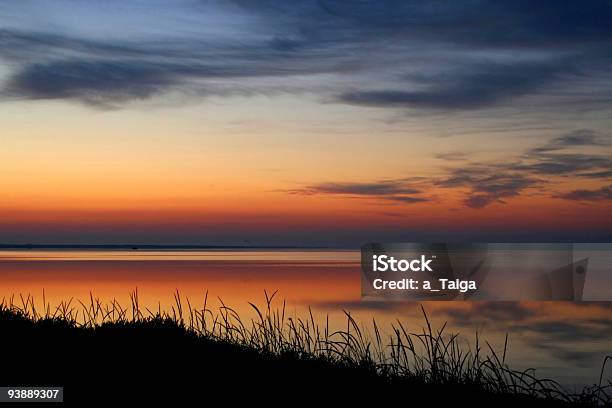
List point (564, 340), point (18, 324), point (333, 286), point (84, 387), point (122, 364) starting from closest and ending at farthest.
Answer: point (84, 387), point (122, 364), point (18, 324), point (564, 340), point (333, 286)

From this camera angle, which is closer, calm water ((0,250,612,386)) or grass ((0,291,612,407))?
grass ((0,291,612,407))

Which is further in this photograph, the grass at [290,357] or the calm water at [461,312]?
the calm water at [461,312]

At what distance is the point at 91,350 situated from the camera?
999 cm

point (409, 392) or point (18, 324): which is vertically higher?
point (18, 324)

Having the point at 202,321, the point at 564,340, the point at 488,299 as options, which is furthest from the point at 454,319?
the point at 202,321

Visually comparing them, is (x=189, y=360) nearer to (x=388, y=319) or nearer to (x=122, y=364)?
(x=122, y=364)

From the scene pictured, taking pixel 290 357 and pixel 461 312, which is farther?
pixel 461 312

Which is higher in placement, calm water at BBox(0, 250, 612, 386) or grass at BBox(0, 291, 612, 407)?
calm water at BBox(0, 250, 612, 386)

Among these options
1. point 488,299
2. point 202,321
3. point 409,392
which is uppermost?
point 488,299

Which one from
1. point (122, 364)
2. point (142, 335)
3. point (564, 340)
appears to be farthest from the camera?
point (564, 340)

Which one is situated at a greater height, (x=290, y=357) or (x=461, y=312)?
(x=461, y=312)

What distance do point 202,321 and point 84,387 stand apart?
14.7 ft

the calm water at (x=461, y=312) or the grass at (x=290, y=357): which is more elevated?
the calm water at (x=461, y=312)

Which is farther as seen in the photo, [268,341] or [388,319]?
[388,319]
